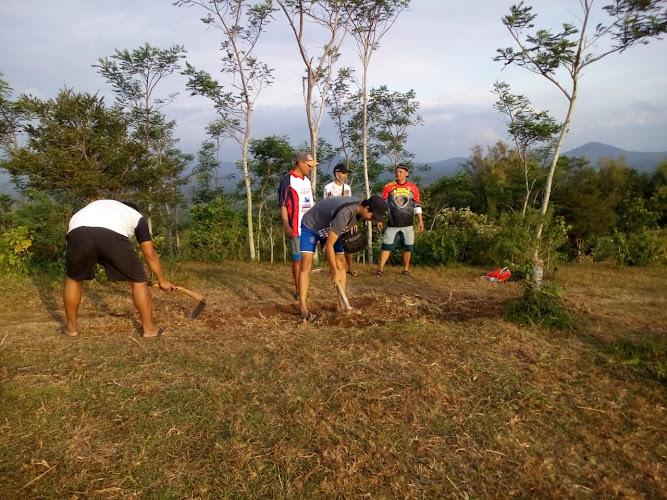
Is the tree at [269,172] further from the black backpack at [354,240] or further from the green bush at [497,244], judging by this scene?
the black backpack at [354,240]

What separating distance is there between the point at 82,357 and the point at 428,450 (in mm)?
2817

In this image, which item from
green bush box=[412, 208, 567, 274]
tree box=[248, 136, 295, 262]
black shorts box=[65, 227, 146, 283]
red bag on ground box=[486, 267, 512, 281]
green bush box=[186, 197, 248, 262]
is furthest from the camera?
tree box=[248, 136, 295, 262]

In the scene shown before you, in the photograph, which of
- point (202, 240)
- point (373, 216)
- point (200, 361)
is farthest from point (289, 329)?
point (202, 240)

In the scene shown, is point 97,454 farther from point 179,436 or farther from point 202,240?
point 202,240

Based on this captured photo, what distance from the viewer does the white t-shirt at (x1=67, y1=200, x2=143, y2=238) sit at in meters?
3.53

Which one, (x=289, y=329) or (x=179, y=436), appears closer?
(x=179, y=436)

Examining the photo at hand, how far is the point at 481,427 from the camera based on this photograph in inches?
95.6

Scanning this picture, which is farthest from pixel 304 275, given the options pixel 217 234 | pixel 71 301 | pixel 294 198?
pixel 217 234

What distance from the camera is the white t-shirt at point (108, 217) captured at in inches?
139

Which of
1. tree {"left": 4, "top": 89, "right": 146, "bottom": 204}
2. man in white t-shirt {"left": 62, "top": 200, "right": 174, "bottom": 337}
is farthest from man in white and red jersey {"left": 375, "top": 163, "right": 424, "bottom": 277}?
tree {"left": 4, "top": 89, "right": 146, "bottom": 204}

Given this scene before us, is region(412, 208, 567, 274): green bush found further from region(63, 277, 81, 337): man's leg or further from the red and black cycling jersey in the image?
region(63, 277, 81, 337): man's leg

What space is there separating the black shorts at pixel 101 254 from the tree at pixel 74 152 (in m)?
4.42

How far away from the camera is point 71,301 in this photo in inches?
151

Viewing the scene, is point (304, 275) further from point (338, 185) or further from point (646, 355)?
point (646, 355)
